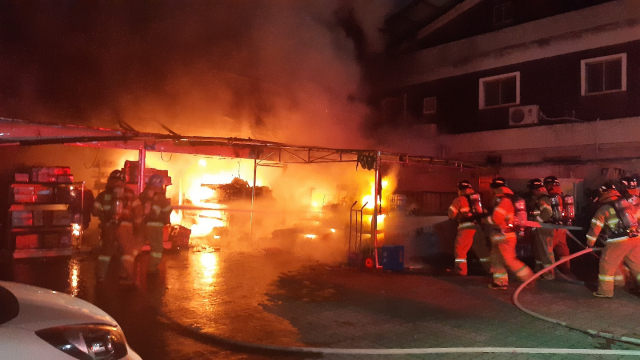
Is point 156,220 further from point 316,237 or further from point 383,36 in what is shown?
point 383,36

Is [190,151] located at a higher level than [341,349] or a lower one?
higher

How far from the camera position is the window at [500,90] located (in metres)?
13.3

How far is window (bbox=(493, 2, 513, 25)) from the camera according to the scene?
1366 centimetres

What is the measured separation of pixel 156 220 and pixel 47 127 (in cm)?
267

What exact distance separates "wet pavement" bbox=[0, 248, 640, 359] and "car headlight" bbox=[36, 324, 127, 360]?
1.53m

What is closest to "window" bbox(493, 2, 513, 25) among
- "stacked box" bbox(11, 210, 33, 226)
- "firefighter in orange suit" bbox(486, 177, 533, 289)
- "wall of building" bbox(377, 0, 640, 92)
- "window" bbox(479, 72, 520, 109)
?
"wall of building" bbox(377, 0, 640, 92)

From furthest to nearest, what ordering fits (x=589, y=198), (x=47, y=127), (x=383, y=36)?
(x=383, y=36)
(x=589, y=198)
(x=47, y=127)

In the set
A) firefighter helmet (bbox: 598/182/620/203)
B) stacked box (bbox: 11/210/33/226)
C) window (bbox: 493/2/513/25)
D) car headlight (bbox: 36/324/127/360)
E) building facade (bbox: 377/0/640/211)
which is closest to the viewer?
car headlight (bbox: 36/324/127/360)

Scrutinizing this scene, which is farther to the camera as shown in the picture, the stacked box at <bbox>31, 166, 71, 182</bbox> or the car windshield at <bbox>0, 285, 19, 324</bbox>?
the stacked box at <bbox>31, 166, 71, 182</bbox>

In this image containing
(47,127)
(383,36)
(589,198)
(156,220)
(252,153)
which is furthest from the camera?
(383,36)

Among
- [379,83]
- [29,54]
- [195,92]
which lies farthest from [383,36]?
[29,54]

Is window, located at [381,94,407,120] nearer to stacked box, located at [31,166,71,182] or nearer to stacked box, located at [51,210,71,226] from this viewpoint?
stacked box, located at [31,166,71,182]

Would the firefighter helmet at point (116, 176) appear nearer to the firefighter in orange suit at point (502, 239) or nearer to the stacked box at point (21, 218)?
the stacked box at point (21, 218)

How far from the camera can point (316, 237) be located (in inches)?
390
